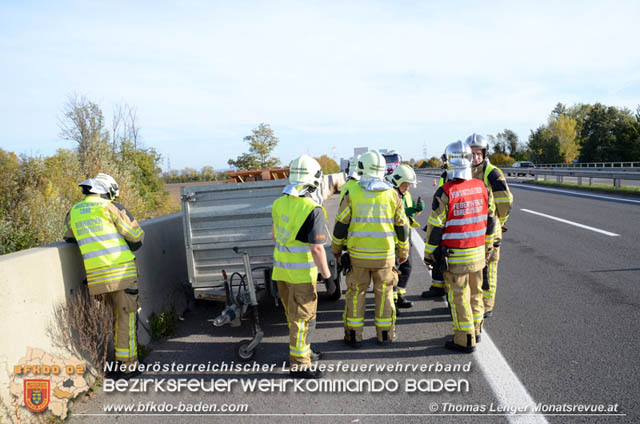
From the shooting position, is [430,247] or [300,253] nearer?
[300,253]

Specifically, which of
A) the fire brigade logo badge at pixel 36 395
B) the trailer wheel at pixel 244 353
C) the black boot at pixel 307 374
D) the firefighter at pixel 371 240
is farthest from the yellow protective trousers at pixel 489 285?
the fire brigade logo badge at pixel 36 395

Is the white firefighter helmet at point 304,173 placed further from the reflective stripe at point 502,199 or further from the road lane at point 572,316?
the road lane at point 572,316

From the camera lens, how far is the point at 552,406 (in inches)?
128

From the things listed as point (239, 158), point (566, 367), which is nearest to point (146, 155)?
point (239, 158)

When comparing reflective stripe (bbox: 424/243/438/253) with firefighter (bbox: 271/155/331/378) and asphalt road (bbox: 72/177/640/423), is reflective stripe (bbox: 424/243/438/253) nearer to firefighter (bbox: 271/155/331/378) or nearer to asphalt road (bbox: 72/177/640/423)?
asphalt road (bbox: 72/177/640/423)

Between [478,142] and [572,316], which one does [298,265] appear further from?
[572,316]

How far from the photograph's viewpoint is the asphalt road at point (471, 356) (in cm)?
337

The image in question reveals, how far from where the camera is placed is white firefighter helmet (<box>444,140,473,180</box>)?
4371 mm

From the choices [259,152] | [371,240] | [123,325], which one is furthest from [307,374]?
[259,152]

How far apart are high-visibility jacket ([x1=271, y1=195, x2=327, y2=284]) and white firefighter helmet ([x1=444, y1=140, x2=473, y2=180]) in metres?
1.48

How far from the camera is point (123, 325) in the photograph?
4.23 m

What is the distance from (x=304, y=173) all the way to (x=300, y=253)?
31.1 inches

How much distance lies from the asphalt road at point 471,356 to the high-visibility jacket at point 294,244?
97cm

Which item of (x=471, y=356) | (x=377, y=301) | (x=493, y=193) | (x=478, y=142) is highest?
(x=478, y=142)
